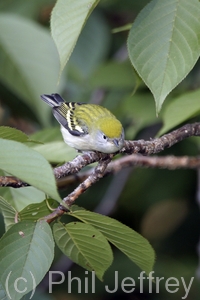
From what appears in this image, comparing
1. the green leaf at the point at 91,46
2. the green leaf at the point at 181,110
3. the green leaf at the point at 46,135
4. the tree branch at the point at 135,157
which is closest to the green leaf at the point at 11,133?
the tree branch at the point at 135,157

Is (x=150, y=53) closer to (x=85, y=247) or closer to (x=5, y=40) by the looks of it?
(x=85, y=247)

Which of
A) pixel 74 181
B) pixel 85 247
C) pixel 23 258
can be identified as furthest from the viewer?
pixel 74 181

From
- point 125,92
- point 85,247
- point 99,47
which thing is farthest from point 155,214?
point 85,247

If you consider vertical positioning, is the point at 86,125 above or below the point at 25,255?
below

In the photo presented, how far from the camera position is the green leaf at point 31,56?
11.2 feet

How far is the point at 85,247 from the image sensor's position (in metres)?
1.85

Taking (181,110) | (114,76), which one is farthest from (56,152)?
(114,76)


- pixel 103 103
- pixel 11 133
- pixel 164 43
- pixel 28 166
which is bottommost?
pixel 103 103

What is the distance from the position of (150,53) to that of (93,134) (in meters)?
1.29

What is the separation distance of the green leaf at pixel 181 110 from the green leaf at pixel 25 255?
4.30 feet

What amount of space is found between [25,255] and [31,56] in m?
2.06

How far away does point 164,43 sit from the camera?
6.60ft

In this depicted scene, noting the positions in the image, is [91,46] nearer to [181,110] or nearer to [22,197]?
[181,110]

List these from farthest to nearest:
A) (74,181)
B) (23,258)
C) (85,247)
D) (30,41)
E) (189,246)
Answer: (189,246) → (30,41) → (74,181) → (85,247) → (23,258)
